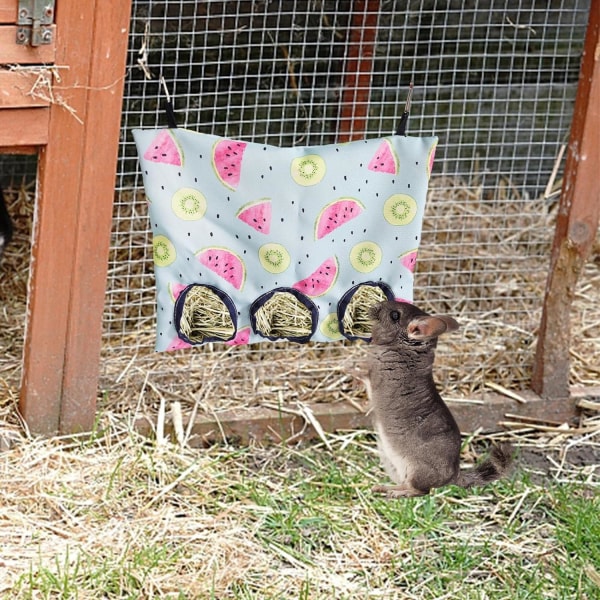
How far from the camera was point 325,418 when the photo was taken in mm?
4840

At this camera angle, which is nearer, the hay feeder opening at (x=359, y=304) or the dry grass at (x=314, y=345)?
the hay feeder opening at (x=359, y=304)

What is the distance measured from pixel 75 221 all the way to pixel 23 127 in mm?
393

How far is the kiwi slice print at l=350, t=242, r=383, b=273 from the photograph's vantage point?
158 inches

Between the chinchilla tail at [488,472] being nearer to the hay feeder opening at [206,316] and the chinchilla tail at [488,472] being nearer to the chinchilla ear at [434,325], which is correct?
the chinchilla ear at [434,325]

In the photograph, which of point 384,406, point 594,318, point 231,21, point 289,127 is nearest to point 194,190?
point 384,406

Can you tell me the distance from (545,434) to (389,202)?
5.02ft

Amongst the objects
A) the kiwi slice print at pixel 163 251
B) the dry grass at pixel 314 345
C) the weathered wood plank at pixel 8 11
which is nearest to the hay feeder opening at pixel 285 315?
the kiwi slice print at pixel 163 251

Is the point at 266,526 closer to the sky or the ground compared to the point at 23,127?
closer to the ground

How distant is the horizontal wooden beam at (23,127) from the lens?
401cm

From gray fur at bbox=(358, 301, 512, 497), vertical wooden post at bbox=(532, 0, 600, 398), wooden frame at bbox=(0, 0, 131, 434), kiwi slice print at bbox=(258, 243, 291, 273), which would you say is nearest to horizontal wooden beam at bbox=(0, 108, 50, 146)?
wooden frame at bbox=(0, 0, 131, 434)

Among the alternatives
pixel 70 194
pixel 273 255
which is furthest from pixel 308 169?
pixel 70 194

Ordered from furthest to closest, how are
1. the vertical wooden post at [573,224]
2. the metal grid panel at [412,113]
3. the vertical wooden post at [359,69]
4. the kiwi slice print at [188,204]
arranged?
the vertical wooden post at [359,69]
the metal grid panel at [412,113]
the vertical wooden post at [573,224]
the kiwi slice print at [188,204]

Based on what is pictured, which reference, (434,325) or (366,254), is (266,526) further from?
(434,325)

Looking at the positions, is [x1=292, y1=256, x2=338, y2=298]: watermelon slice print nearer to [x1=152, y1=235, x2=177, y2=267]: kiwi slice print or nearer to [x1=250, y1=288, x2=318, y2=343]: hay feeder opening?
[x1=250, y1=288, x2=318, y2=343]: hay feeder opening
